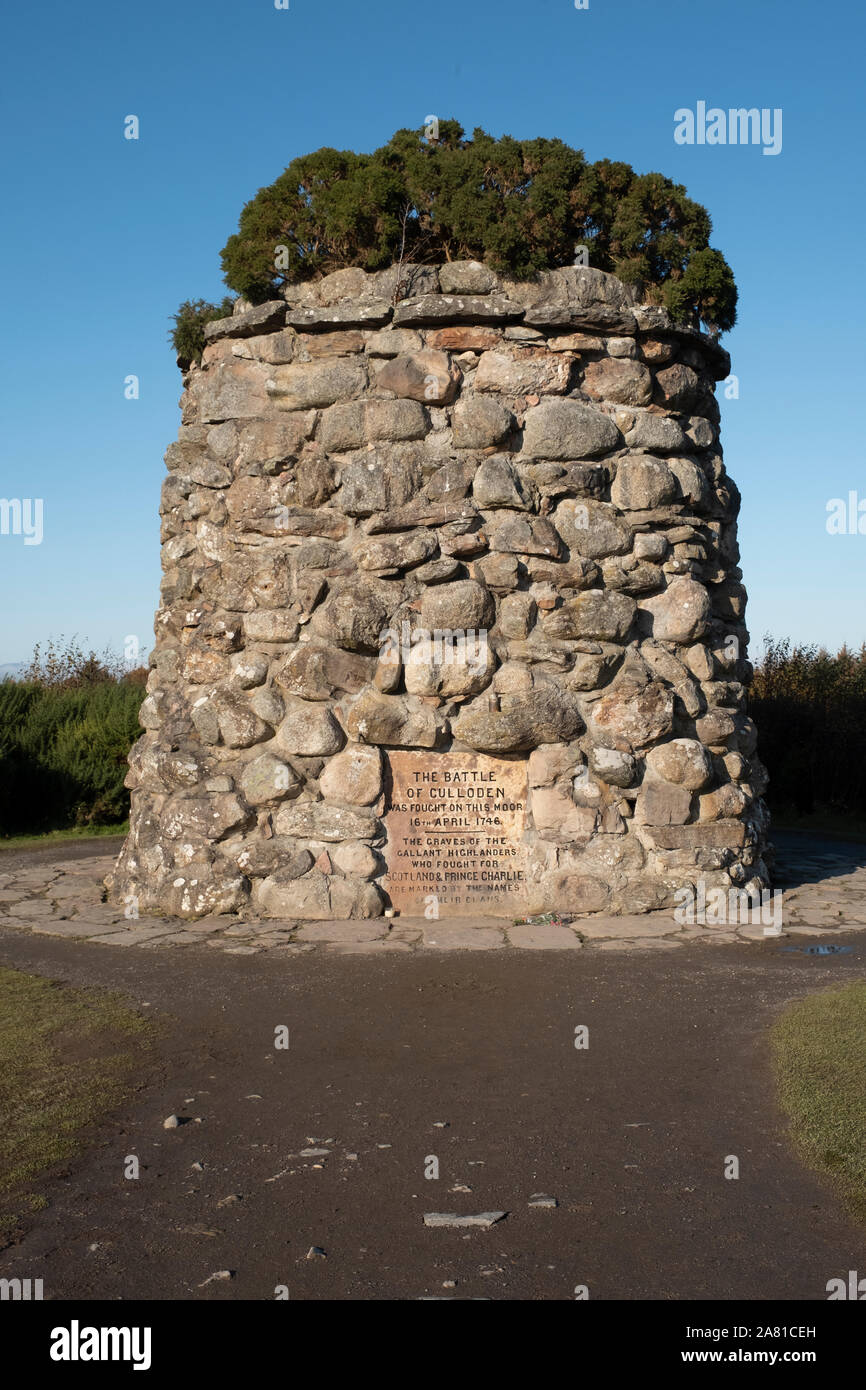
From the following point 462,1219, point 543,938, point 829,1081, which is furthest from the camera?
point 543,938

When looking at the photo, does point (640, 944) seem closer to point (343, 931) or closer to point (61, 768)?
point (343, 931)

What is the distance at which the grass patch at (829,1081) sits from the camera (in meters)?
3.32

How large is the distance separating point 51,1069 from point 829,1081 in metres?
3.03

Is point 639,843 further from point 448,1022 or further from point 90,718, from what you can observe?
point 90,718

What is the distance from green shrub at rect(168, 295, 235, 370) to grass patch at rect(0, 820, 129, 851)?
5084mm

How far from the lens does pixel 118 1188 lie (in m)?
3.24

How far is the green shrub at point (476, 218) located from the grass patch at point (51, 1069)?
16.4ft

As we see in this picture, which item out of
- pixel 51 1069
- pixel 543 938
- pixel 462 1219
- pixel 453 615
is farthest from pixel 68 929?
pixel 462 1219

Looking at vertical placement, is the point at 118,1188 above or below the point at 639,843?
below

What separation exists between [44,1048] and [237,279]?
17.7 ft

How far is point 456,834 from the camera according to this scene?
699 cm

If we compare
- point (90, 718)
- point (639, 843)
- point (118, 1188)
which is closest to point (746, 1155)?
point (118, 1188)

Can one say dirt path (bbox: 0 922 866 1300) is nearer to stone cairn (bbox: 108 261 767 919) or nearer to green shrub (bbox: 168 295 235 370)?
stone cairn (bbox: 108 261 767 919)

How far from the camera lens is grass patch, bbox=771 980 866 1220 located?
332 cm
